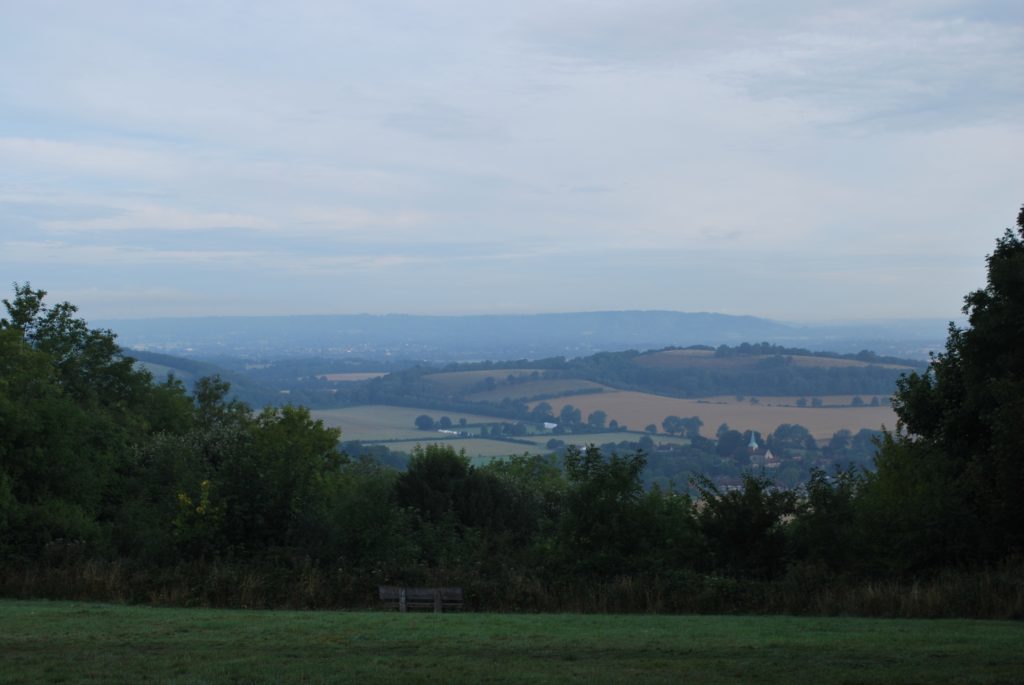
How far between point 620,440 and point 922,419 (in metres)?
72.6

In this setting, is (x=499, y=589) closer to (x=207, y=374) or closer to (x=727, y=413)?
(x=727, y=413)

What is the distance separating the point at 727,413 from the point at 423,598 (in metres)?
98.4

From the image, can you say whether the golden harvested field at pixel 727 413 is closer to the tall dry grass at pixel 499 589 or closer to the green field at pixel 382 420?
the green field at pixel 382 420

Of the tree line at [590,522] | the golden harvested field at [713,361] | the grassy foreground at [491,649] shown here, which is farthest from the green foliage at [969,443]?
the golden harvested field at [713,361]

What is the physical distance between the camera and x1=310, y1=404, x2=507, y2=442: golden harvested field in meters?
108

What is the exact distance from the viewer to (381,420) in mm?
121062

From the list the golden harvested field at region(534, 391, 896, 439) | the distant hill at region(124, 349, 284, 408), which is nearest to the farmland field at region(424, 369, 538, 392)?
the golden harvested field at region(534, 391, 896, 439)

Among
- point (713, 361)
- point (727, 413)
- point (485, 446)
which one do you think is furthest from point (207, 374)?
point (713, 361)

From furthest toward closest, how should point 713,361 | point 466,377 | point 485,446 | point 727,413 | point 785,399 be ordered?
point 466,377, point 713,361, point 785,399, point 727,413, point 485,446

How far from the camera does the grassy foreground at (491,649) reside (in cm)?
1005

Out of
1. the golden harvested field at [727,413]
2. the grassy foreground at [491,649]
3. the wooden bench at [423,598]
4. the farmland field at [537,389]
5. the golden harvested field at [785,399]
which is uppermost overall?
the farmland field at [537,389]

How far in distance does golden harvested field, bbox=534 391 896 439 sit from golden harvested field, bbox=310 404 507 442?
13.6m

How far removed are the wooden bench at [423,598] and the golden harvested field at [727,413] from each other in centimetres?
8019

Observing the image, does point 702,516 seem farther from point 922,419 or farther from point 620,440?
point 620,440
